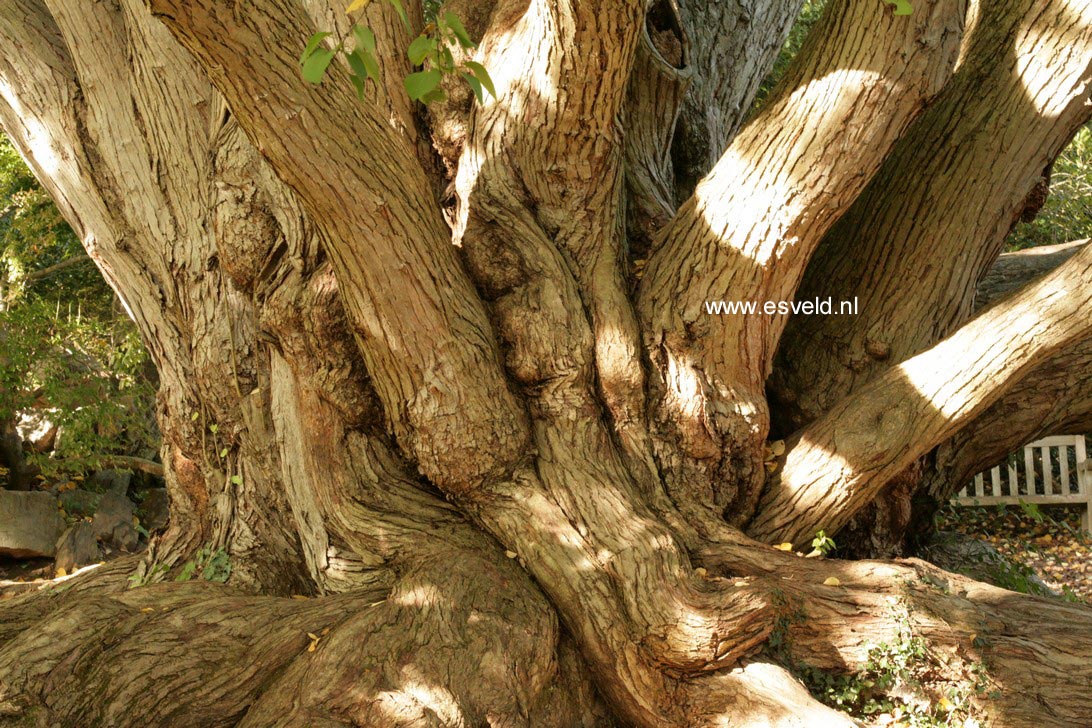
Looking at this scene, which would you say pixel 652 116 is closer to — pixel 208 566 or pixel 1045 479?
pixel 208 566

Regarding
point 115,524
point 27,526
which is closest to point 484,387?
point 27,526

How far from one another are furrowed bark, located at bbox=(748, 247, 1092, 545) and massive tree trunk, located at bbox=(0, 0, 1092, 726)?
0.6 inches

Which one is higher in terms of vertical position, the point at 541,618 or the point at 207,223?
the point at 207,223

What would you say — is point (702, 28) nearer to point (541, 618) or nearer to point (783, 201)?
point (783, 201)

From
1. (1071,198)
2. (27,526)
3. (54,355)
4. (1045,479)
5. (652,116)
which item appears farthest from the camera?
(1045,479)

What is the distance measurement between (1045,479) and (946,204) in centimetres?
861

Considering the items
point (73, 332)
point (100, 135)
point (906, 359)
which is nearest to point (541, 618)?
point (906, 359)

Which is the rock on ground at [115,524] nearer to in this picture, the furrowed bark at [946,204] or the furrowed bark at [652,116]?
the furrowed bark at [652,116]

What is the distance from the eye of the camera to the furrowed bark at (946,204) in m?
4.18

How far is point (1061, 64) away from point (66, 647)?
4735 millimetres

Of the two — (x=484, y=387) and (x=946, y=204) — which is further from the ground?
(x=946, y=204)

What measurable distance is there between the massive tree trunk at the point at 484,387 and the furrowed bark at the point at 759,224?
0.05ft

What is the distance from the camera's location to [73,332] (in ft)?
26.1

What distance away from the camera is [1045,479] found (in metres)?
11.5
